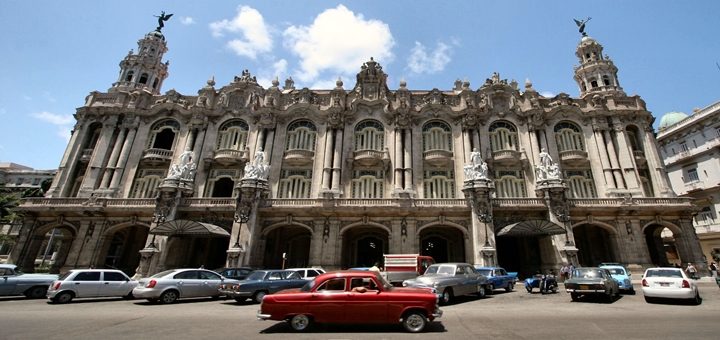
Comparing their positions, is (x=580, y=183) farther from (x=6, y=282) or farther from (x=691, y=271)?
(x=6, y=282)

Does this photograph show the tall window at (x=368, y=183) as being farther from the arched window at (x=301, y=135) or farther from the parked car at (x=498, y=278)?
the parked car at (x=498, y=278)

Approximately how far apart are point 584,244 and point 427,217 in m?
14.0

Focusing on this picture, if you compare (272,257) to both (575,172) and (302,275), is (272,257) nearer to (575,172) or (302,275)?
(302,275)

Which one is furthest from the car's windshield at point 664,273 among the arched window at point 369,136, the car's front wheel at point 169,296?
the arched window at point 369,136

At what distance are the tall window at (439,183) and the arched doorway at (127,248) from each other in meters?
24.5

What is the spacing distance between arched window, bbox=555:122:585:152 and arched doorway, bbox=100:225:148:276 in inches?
1479

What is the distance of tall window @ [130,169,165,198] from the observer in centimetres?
2762

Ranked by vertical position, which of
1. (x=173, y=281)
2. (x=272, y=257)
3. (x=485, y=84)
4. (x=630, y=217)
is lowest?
(x=173, y=281)

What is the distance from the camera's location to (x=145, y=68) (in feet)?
121

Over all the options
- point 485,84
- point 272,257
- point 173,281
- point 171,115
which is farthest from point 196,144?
point 485,84

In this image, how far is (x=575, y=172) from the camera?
27.9 meters

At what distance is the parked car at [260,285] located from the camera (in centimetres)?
1272

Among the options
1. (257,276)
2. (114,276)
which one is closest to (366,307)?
(257,276)

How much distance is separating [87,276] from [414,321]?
13988mm
